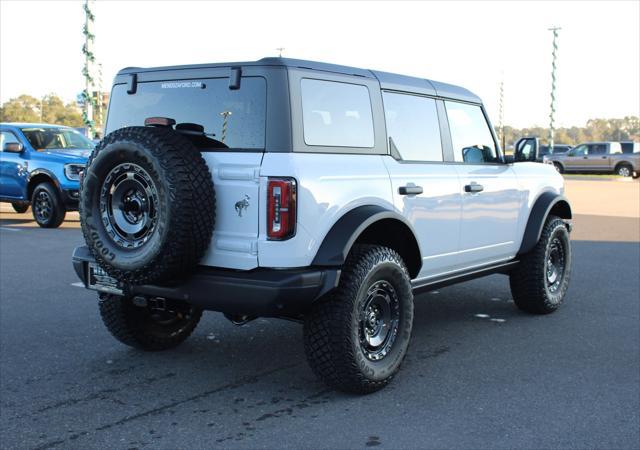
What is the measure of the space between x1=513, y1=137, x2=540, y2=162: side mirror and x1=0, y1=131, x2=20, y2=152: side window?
10115 millimetres

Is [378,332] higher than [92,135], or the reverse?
[92,135]

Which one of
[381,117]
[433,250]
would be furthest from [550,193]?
[381,117]

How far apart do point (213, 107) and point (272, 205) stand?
2.59 feet

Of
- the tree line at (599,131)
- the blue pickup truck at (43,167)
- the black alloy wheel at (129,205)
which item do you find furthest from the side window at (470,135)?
the tree line at (599,131)

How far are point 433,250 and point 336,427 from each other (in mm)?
1751

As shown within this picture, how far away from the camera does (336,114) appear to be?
14.8ft

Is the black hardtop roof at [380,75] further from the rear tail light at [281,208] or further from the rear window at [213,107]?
the rear tail light at [281,208]

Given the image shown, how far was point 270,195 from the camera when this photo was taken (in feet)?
13.1

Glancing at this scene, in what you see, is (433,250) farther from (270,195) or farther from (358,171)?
(270,195)

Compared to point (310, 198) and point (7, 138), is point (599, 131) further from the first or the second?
point (310, 198)

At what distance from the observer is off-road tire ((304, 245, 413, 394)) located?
420 cm

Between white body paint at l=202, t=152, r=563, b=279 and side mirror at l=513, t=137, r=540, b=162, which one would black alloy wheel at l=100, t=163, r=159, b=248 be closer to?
white body paint at l=202, t=152, r=563, b=279

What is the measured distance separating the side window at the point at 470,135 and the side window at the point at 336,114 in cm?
116

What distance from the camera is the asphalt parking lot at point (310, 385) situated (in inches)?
148
